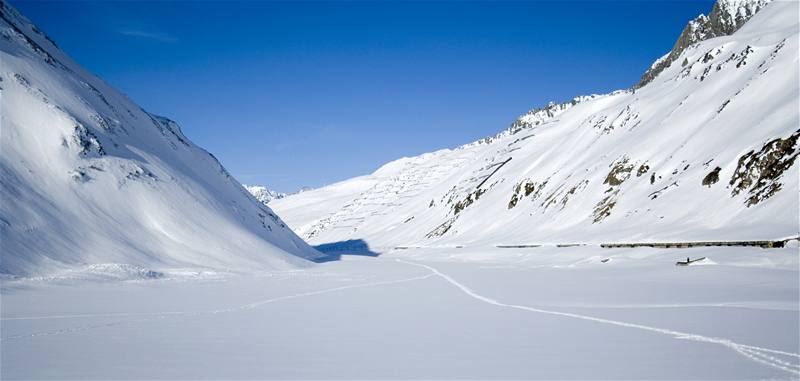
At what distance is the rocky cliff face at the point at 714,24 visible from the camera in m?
149

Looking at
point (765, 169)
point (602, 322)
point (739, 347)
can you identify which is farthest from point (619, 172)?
point (739, 347)

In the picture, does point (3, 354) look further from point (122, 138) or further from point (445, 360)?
point (122, 138)

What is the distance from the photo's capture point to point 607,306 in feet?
59.3

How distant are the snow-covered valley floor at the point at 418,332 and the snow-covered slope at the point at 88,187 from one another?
1134cm

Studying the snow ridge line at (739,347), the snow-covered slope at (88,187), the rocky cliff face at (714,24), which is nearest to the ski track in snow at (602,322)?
the snow ridge line at (739,347)

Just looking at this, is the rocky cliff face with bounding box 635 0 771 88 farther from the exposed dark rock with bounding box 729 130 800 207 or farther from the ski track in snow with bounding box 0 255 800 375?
the ski track in snow with bounding box 0 255 800 375

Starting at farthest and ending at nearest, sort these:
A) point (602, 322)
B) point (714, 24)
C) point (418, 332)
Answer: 1. point (714, 24)
2. point (602, 322)
3. point (418, 332)

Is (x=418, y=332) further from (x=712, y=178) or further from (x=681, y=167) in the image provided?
(x=681, y=167)

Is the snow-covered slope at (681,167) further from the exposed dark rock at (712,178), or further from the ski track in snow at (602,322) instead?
the ski track in snow at (602,322)

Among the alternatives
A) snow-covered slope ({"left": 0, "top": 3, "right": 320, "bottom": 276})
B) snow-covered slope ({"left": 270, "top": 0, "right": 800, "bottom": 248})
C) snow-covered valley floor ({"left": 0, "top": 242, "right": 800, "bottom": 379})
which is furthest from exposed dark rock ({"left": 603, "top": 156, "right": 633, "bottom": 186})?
snow-covered valley floor ({"left": 0, "top": 242, "right": 800, "bottom": 379})

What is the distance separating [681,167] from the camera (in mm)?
64688

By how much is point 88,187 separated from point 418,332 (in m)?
41.1

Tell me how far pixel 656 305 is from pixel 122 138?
5384cm

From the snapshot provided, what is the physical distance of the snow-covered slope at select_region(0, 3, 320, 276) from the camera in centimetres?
3528
